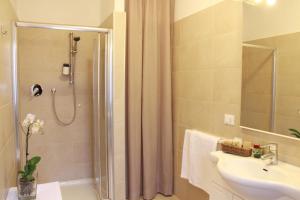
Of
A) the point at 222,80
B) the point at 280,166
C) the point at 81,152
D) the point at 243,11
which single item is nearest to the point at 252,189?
the point at 280,166

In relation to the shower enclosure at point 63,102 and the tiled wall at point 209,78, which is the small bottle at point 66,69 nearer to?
the shower enclosure at point 63,102

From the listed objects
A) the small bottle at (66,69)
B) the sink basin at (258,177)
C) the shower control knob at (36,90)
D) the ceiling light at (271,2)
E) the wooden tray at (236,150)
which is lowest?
the sink basin at (258,177)

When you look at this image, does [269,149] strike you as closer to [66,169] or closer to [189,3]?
[189,3]

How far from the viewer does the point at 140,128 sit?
9.52 ft

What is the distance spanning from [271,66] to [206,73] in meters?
0.68

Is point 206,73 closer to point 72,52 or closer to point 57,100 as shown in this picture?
point 72,52

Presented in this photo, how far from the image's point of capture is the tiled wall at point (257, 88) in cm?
192

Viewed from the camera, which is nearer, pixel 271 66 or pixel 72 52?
pixel 271 66

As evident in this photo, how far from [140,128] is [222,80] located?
3.61ft

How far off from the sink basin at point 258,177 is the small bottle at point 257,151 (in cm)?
5

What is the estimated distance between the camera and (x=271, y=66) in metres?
1.90

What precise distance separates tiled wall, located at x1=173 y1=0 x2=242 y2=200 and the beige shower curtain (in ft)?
0.39

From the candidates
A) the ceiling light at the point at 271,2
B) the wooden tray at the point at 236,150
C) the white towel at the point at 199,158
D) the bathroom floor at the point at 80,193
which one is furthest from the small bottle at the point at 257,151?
the bathroom floor at the point at 80,193

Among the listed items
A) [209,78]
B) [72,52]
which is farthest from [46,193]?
[72,52]
